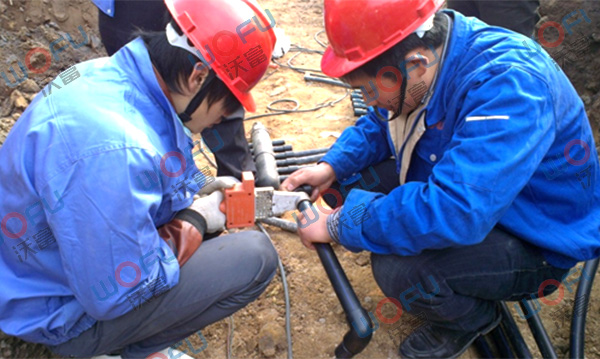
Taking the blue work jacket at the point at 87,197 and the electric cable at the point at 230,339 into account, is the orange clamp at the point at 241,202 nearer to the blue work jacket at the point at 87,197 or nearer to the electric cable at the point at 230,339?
the blue work jacket at the point at 87,197

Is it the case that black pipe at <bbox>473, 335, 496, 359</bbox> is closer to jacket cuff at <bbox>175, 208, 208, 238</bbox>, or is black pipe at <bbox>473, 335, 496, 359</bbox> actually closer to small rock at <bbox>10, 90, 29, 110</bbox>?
jacket cuff at <bbox>175, 208, 208, 238</bbox>

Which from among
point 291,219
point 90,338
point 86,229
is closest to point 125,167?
point 86,229

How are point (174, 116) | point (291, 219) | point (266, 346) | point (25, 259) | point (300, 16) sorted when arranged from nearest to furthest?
1. point (25, 259)
2. point (174, 116)
3. point (266, 346)
4. point (291, 219)
5. point (300, 16)

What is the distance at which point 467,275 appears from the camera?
2.18m

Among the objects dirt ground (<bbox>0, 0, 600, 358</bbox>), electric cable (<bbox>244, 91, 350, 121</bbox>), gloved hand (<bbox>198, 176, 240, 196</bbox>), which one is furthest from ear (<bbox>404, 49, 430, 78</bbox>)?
electric cable (<bbox>244, 91, 350, 121</bbox>)

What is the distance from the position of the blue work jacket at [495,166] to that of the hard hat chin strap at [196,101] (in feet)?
2.88

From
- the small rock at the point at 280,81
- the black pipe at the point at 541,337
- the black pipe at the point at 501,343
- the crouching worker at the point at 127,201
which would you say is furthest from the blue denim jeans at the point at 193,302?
the small rock at the point at 280,81

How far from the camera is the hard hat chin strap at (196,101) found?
1931mm

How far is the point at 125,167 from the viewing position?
161 centimetres

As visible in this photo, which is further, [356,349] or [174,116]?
[356,349]

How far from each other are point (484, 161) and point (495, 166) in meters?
0.05

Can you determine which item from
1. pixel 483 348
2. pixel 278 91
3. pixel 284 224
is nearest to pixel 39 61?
pixel 278 91

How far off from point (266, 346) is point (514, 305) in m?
1.66

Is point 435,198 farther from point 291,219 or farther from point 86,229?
point 291,219
